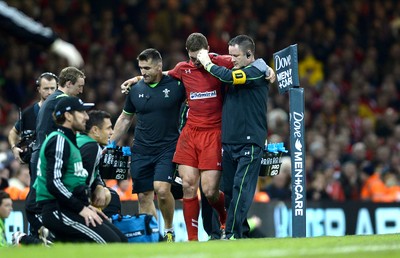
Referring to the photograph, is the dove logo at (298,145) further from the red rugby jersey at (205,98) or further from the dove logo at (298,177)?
the red rugby jersey at (205,98)

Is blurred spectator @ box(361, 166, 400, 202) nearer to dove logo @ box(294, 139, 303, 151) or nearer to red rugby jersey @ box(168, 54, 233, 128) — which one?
dove logo @ box(294, 139, 303, 151)

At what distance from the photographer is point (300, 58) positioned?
24.6 metres

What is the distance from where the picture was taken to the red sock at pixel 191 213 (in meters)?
12.9

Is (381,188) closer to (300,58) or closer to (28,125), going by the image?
(300,58)

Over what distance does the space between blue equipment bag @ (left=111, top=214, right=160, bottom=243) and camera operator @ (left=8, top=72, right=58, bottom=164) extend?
220 centimetres

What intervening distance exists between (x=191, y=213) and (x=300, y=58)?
12.2 metres

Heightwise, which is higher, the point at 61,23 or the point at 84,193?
the point at 61,23

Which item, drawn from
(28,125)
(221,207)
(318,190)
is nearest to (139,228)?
(221,207)

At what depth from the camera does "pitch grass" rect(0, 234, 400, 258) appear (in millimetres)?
9352

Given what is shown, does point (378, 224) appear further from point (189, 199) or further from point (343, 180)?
point (189, 199)

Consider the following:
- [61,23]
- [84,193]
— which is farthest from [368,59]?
[84,193]

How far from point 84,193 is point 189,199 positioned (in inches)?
84.0

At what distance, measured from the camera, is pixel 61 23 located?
22.3 meters

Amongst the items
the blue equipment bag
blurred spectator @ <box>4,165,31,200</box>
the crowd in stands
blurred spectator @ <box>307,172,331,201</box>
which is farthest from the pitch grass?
blurred spectator @ <box>307,172,331,201</box>
